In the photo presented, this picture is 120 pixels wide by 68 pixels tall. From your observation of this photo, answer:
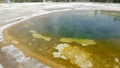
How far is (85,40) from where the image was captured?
22703 mm

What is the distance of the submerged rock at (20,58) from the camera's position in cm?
1536

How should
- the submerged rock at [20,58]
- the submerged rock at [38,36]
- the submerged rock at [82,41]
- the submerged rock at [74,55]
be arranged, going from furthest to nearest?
the submerged rock at [38,36], the submerged rock at [82,41], the submerged rock at [74,55], the submerged rock at [20,58]

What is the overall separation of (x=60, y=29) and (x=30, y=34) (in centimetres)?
563

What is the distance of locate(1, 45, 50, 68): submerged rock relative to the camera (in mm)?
→ 15359

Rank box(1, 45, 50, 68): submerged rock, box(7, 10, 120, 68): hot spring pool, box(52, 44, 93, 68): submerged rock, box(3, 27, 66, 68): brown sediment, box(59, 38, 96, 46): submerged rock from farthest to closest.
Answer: box(59, 38, 96, 46): submerged rock < box(7, 10, 120, 68): hot spring pool < box(52, 44, 93, 68): submerged rock < box(3, 27, 66, 68): brown sediment < box(1, 45, 50, 68): submerged rock

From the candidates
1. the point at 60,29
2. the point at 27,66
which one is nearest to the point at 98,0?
the point at 60,29

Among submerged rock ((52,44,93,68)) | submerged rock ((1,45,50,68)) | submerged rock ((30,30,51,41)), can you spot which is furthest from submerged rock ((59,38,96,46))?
submerged rock ((1,45,50,68))

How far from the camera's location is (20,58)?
16.6 m

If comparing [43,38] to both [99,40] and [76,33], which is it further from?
[99,40]

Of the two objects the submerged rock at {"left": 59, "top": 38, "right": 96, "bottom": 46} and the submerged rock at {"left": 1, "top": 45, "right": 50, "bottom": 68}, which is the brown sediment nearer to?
the submerged rock at {"left": 1, "top": 45, "right": 50, "bottom": 68}

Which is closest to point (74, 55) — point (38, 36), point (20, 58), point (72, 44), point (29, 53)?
point (72, 44)

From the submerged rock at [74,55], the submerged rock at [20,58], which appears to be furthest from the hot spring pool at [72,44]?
the submerged rock at [20,58]

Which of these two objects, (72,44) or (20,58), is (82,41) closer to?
(72,44)

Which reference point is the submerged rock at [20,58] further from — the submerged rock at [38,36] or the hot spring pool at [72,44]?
the submerged rock at [38,36]
